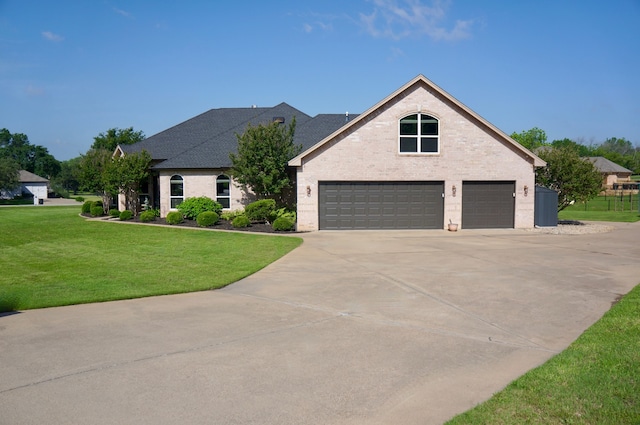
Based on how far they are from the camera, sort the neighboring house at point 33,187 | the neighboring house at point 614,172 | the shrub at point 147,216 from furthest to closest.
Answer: the neighboring house at point 33,187, the neighboring house at point 614,172, the shrub at point 147,216

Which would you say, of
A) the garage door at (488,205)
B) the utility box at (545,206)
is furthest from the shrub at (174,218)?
the utility box at (545,206)

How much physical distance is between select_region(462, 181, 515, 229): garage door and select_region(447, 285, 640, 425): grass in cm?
1837

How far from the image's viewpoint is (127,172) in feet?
95.1

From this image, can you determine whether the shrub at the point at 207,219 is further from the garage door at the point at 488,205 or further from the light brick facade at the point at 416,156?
the garage door at the point at 488,205

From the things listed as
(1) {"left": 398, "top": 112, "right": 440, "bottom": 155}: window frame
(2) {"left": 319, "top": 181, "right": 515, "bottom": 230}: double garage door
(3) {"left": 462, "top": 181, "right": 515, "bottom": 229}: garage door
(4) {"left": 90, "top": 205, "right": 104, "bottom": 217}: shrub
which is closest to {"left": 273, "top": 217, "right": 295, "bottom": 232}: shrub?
(2) {"left": 319, "top": 181, "right": 515, "bottom": 230}: double garage door

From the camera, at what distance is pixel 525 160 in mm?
24953

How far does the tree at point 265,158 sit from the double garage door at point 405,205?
266 centimetres

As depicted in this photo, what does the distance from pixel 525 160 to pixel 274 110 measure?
55.2ft

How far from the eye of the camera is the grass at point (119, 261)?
34.9ft

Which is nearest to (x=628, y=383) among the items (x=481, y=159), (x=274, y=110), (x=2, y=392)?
(x=2, y=392)

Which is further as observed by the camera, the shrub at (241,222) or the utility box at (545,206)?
the utility box at (545,206)

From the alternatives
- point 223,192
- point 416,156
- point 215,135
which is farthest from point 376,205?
point 215,135

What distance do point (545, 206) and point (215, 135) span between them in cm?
1965

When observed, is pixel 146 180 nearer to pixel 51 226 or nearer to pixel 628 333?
pixel 51 226
